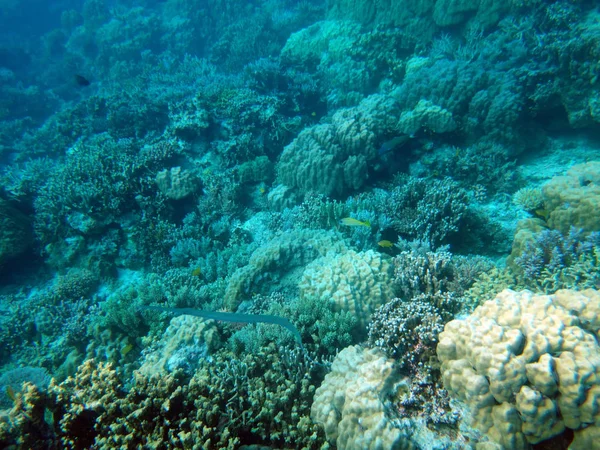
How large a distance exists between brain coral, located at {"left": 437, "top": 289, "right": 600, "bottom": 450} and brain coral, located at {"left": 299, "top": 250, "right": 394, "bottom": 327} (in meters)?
1.61

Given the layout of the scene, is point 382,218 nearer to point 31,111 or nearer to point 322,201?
point 322,201

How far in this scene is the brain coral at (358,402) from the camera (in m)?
2.63

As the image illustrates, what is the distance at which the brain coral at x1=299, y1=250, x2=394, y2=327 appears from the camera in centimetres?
439

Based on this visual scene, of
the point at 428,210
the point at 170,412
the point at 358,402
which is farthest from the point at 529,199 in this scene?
the point at 170,412

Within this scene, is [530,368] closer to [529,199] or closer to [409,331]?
[409,331]

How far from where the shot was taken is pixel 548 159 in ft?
25.1

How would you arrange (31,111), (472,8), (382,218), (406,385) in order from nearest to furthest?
(406,385), (382,218), (472,8), (31,111)

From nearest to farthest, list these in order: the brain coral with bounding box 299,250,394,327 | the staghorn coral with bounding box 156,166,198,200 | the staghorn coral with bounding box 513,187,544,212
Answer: the brain coral with bounding box 299,250,394,327 → the staghorn coral with bounding box 513,187,544,212 → the staghorn coral with bounding box 156,166,198,200

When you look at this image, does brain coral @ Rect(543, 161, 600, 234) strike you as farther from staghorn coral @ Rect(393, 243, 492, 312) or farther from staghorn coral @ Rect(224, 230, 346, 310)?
staghorn coral @ Rect(224, 230, 346, 310)

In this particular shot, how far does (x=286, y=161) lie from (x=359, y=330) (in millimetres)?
5261

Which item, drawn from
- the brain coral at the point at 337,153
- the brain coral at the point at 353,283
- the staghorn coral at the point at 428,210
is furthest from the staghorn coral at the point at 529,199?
the brain coral at the point at 353,283

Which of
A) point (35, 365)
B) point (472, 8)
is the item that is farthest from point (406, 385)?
point (472, 8)

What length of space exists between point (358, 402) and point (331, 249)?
313cm

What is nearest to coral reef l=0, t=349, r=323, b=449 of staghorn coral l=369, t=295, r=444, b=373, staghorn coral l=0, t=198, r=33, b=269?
staghorn coral l=369, t=295, r=444, b=373
